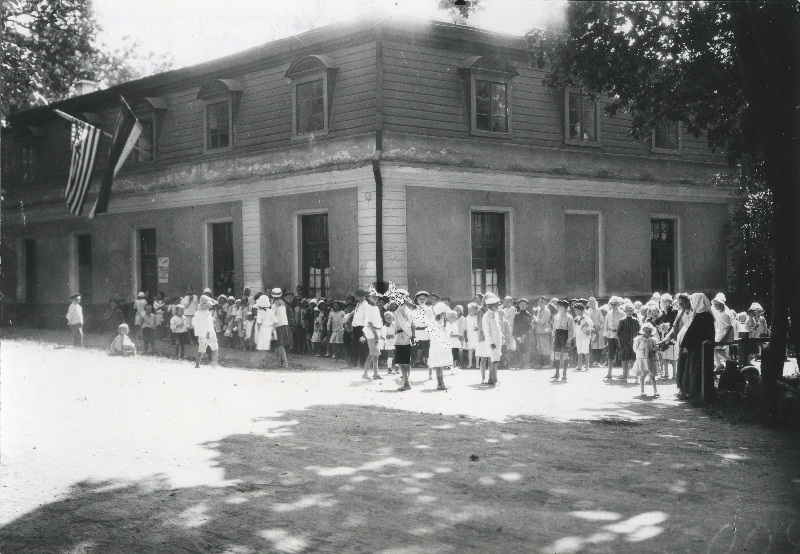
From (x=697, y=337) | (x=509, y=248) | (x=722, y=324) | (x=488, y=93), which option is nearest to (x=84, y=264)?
(x=509, y=248)

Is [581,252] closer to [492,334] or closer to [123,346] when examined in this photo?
[492,334]

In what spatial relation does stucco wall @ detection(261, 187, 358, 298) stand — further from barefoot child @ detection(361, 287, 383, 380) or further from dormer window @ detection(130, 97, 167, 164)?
dormer window @ detection(130, 97, 167, 164)

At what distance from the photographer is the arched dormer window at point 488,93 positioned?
22.1m

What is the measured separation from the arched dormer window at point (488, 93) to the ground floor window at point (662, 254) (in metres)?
6.36

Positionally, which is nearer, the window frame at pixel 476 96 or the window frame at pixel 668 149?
the window frame at pixel 476 96

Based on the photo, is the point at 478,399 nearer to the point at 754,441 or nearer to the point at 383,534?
the point at 754,441

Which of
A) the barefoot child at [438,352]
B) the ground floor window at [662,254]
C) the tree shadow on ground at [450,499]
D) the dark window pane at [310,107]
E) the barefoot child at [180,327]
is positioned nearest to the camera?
the tree shadow on ground at [450,499]

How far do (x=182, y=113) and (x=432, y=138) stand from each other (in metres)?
9.39

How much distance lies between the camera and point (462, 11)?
1275cm

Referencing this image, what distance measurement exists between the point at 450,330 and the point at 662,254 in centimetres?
1108

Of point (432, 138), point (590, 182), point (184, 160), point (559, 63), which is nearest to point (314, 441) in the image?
point (559, 63)

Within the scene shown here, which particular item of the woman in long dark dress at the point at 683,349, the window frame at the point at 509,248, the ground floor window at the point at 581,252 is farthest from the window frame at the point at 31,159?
the woman in long dark dress at the point at 683,349

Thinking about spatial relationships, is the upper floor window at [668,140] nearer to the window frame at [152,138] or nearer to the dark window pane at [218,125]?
the dark window pane at [218,125]

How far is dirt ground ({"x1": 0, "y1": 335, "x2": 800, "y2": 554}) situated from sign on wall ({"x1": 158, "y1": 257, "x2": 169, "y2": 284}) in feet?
42.9
